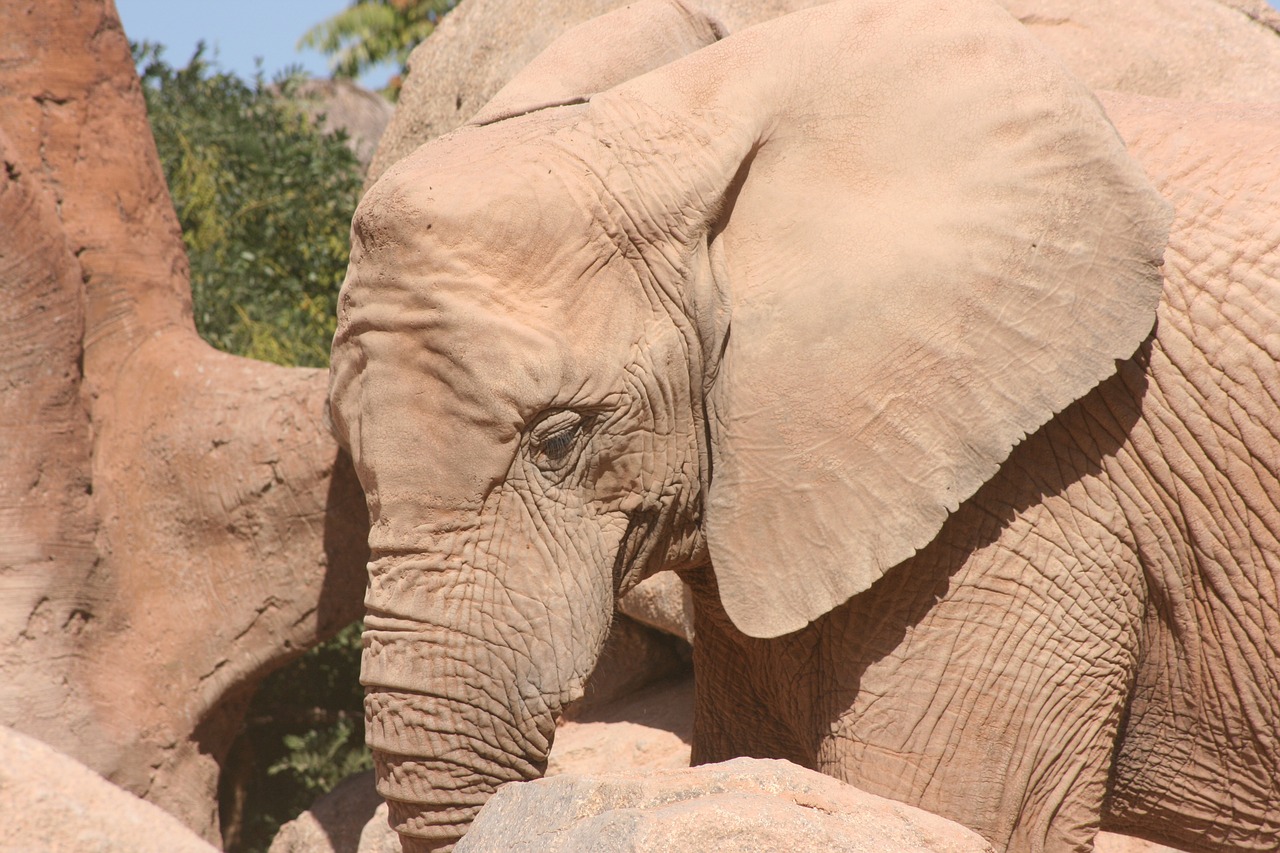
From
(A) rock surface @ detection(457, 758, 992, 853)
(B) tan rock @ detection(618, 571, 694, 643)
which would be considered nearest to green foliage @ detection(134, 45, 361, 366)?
(B) tan rock @ detection(618, 571, 694, 643)

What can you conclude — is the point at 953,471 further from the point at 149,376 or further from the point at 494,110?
the point at 149,376

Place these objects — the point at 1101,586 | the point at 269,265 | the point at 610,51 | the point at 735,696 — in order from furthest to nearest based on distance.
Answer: the point at 269,265 < the point at 735,696 < the point at 610,51 < the point at 1101,586

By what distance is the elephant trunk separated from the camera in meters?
2.41

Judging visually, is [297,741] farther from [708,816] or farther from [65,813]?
[708,816]

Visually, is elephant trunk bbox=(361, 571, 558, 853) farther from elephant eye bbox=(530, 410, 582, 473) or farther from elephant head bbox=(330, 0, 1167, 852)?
elephant eye bbox=(530, 410, 582, 473)

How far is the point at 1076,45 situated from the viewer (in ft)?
16.1

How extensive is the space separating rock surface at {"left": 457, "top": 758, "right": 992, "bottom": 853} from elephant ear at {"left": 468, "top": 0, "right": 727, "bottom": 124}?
1463mm

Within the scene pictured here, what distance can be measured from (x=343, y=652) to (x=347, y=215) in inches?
82.2

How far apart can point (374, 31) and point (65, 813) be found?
485 inches

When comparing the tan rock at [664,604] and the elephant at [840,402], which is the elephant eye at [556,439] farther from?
the tan rock at [664,604]

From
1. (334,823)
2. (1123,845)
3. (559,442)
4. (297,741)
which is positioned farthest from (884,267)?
(297,741)

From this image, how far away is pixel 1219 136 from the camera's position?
279 cm

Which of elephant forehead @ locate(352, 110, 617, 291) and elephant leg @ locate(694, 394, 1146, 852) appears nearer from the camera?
elephant forehead @ locate(352, 110, 617, 291)

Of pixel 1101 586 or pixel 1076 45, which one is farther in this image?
→ pixel 1076 45
